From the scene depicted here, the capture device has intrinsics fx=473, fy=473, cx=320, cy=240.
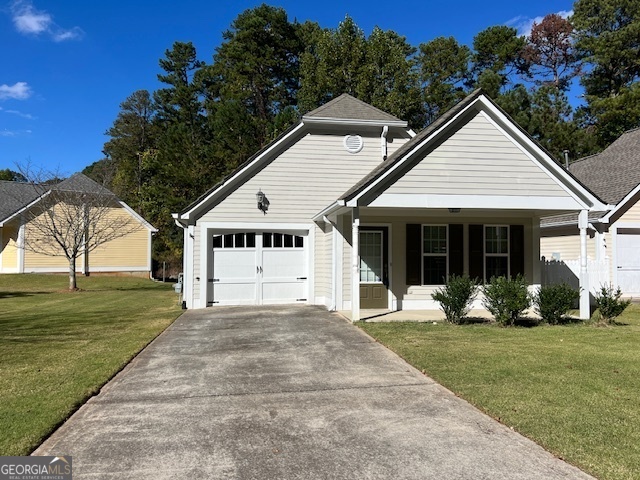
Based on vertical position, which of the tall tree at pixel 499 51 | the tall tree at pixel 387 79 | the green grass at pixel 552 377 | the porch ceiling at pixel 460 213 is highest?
the tall tree at pixel 499 51

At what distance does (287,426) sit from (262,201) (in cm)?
984

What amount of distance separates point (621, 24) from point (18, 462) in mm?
40863

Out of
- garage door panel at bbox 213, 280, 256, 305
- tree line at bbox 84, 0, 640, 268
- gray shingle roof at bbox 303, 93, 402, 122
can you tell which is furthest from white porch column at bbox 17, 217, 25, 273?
gray shingle roof at bbox 303, 93, 402, 122

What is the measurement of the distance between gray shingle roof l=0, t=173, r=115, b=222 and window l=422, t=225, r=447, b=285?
19192 millimetres

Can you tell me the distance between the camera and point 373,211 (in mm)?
11969

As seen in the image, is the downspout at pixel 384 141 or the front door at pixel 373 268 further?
the downspout at pixel 384 141

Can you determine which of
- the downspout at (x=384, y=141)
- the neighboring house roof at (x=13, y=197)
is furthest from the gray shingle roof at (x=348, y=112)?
the neighboring house roof at (x=13, y=197)

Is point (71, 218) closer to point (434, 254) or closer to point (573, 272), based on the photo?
point (434, 254)

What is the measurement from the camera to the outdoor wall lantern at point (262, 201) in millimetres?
13703

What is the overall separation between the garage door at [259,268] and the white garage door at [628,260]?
10722 millimetres

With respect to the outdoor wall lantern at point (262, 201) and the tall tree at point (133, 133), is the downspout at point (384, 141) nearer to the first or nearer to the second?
the outdoor wall lantern at point (262, 201)

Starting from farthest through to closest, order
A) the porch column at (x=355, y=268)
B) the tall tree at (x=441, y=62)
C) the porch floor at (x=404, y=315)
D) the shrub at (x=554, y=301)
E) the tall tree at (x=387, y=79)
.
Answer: the tall tree at (x=441, y=62)
the tall tree at (x=387, y=79)
the porch floor at (x=404, y=315)
the porch column at (x=355, y=268)
the shrub at (x=554, y=301)

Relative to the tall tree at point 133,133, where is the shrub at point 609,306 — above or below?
below

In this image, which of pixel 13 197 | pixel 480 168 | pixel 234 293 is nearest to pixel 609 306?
pixel 480 168
